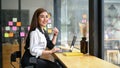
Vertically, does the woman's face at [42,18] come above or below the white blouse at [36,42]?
above

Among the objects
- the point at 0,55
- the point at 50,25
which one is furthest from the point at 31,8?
the point at 0,55

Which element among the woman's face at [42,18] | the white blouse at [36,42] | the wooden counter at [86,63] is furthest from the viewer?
the woman's face at [42,18]

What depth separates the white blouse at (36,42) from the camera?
7.81ft

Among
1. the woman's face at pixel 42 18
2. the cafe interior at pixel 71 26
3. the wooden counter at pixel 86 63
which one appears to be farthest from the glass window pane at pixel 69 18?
the wooden counter at pixel 86 63

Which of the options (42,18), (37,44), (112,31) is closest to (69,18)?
(112,31)

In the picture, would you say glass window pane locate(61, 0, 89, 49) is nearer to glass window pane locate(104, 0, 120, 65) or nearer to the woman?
glass window pane locate(104, 0, 120, 65)

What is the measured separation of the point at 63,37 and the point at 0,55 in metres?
1.57

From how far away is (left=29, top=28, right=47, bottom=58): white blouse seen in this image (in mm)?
2381

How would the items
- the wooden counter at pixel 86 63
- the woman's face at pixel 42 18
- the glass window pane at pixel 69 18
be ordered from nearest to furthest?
the wooden counter at pixel 86 63, the woman's face at pixel 42 18, the glass window pane at pixel 69 18

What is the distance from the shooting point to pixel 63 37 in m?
5.33

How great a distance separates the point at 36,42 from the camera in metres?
2.39

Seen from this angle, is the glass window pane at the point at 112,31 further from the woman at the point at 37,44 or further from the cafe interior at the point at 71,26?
the woman at the point at 37,44

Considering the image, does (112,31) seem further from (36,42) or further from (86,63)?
(36,42)

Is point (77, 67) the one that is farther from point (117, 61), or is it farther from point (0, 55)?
point (0, 55)
